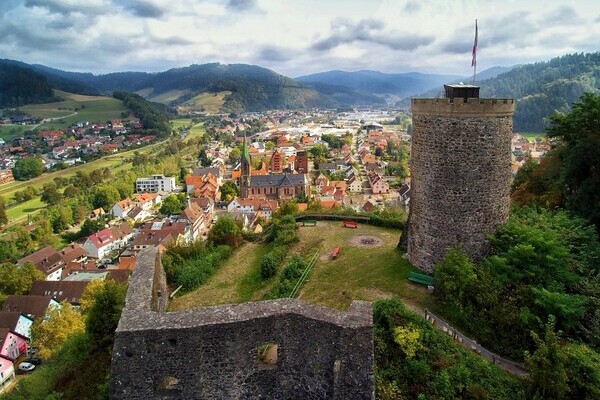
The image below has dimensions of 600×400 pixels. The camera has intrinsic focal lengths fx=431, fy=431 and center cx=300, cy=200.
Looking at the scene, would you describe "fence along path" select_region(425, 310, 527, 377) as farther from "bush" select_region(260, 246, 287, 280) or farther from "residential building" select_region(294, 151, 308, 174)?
"residential building" select_region(294, 151, 308, 174)

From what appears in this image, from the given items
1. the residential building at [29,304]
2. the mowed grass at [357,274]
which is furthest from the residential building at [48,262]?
the mowed grass at [357,274]

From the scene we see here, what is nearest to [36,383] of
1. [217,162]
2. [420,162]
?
[420,162]

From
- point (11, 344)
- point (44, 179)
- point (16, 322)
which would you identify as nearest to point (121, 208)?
point (44, 179)

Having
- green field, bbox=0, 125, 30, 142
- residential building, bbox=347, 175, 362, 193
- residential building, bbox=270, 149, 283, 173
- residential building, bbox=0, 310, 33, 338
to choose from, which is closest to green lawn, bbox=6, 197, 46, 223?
residential building, bbox=270, 149, 283, 173

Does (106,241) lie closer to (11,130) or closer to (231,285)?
(231,285)

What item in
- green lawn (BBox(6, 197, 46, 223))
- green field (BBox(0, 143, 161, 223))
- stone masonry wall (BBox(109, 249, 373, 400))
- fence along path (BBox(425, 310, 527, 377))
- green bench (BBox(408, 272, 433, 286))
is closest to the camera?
stone masonry wall (BBox(109, 249, 373, 400))

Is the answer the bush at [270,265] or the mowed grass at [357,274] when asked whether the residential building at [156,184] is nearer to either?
the mowed grass at [357,274]
